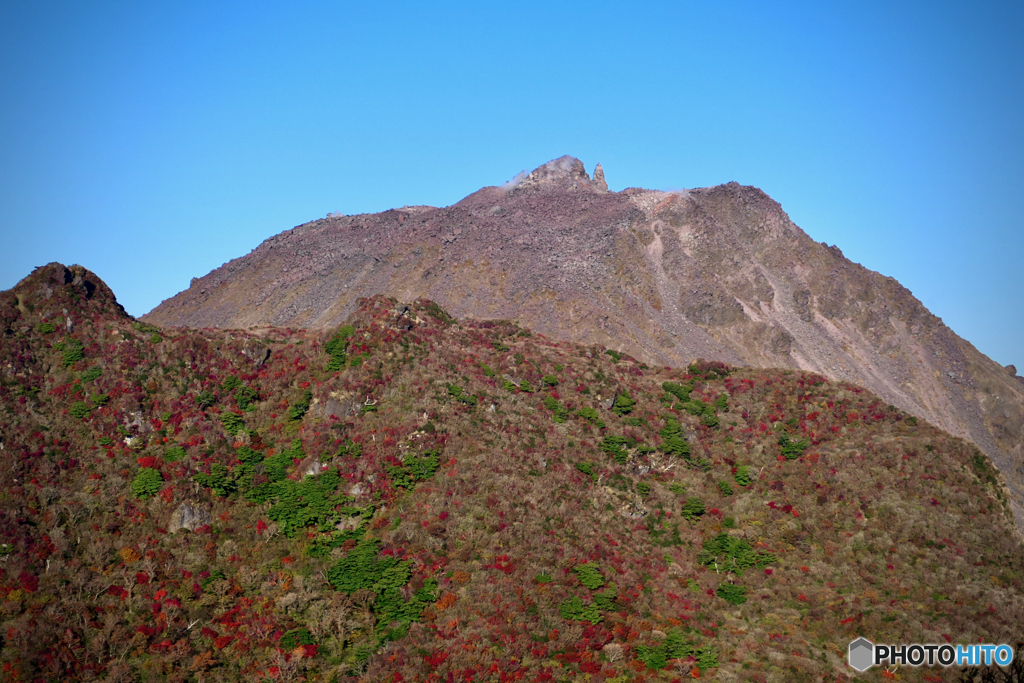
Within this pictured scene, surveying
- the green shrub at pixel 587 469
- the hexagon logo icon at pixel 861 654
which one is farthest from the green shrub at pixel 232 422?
the hexagon logo icon at pixel 861 654

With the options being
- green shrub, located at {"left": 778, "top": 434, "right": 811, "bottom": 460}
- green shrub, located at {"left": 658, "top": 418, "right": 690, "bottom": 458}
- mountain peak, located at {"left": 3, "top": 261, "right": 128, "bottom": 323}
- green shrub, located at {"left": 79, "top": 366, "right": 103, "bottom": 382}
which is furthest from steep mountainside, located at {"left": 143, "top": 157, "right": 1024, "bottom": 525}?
green shrub, located at {"left": 79, "top": 366, "right": 103, "bottom": 382}

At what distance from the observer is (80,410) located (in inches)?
1523

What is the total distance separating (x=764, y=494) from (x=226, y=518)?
120 feet

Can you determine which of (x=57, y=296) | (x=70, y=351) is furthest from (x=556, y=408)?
(x=57, y=296)

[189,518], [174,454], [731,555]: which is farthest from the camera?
[731,555]

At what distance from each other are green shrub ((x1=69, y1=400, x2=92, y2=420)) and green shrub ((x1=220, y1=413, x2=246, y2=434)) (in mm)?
7857

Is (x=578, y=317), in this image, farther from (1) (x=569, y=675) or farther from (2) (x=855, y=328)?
(1) (x=569, y=675)

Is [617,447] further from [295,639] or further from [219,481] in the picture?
[219,481]

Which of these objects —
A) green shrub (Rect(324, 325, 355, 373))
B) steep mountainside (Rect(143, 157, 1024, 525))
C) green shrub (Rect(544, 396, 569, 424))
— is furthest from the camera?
steep mountainside (Rect(143, 157, 1024, 525))

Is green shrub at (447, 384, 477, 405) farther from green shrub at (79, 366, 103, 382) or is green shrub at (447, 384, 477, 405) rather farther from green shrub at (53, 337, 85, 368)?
green shrub at (53, 337, 85, 368)

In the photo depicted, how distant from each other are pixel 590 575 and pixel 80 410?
33777 mm

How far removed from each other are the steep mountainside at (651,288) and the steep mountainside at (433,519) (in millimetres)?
58479

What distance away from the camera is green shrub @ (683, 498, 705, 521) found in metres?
43.3

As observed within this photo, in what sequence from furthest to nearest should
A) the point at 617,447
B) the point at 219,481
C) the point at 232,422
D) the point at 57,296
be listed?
the point at 617,447, the point at 57,296, the point at 232,422, the point at 219,481
